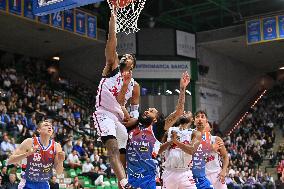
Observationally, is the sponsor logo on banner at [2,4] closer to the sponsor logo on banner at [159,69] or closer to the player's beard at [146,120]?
the sponsor logo on banner at [159,69]

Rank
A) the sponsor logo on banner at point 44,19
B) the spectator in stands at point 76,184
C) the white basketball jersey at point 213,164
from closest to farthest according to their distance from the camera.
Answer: the white basketball jersey at point 213,164
the spectator in stands at point 76,184
the sponsor logo on banner at point 44,19

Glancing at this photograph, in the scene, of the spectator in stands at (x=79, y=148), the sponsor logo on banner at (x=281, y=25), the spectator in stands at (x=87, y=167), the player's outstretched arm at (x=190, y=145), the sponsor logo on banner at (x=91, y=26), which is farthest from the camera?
Answer: the sponsor logo on banner at (x=281, y=25)

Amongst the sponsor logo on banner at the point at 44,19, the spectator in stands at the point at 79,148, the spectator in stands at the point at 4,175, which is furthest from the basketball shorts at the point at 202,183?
the sponsor logo on banner at the point at 44,19

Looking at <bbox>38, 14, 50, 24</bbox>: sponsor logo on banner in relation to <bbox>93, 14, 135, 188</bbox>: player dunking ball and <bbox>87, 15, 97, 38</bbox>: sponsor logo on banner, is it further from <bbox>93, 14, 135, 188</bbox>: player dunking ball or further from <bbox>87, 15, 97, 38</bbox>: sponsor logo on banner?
<bbox>93, 14, 135, 188</bbox>: player dunking ball

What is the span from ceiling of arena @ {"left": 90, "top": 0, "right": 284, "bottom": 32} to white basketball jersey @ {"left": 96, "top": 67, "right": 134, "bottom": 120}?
20.0m

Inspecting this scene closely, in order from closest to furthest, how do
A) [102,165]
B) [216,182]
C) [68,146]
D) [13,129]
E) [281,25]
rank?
[216,182]
[13,129]
[68,146]
[102,165]
[281,25]

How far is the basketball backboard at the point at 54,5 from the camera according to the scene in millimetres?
12102

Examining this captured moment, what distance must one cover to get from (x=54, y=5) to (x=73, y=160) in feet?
20.8

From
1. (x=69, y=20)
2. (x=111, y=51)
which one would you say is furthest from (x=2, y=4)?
(x=111, y=51)

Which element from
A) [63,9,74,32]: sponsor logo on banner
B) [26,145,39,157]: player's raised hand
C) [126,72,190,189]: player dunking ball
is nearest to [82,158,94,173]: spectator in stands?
[63,9,74,32]: sponsor logo on banner

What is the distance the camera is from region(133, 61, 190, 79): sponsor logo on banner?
2725cm

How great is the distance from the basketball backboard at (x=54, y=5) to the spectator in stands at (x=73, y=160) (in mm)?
5753

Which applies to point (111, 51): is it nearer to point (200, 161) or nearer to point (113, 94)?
point (113, 94)

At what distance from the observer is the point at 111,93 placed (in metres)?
6.23
